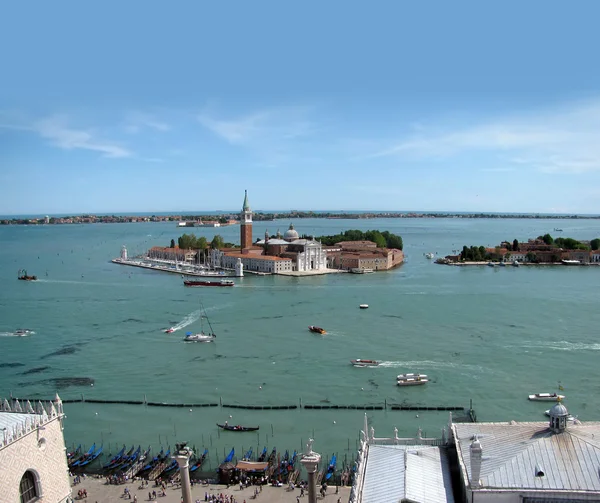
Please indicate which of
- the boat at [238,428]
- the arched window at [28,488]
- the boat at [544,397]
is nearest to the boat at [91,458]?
the boat at [238,428]

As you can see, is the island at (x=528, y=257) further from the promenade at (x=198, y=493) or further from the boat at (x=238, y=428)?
the promenade at (x=198, y=493)

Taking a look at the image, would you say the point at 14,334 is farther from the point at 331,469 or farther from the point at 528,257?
the point at 528,257

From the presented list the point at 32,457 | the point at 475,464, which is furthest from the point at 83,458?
the point at 475,464

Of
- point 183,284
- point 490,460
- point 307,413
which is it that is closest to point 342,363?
point 307,413

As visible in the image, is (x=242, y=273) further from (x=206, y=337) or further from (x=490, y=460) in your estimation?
(x=490, y=460)

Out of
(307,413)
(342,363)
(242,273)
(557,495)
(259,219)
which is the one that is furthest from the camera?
(259,219)
